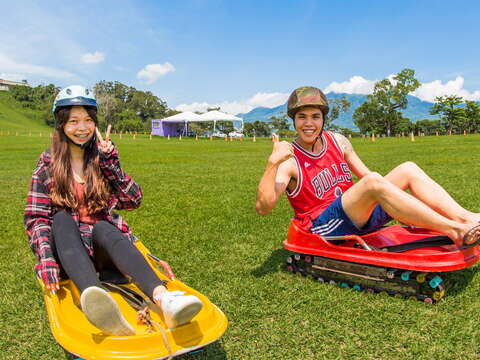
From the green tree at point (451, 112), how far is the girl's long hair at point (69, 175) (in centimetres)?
6729

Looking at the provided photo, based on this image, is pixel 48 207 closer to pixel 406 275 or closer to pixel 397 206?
pixel 397 206

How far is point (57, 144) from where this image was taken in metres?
3.29

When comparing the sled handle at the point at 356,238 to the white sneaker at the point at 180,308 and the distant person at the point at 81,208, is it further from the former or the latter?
the white sneaker at the point at 180,308

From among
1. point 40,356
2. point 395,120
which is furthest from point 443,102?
point 40,356

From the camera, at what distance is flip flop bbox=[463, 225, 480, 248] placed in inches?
123

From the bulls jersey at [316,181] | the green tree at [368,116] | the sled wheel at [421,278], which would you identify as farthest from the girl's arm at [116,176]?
the green tree at [368,116]

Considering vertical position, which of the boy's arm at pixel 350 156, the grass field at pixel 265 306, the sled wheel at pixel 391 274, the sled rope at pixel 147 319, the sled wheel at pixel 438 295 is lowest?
the grass field at pixel 265 306

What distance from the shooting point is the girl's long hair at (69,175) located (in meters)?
3.17

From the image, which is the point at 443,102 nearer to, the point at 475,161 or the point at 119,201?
the point at 475,161

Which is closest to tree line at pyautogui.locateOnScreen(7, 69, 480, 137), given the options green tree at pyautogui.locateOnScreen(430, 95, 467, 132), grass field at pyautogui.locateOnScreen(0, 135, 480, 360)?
green tree at pyautogui.locateOnScreen(430, 95, 467, 132)

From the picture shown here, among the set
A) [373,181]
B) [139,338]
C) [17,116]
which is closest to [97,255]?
[139,338]

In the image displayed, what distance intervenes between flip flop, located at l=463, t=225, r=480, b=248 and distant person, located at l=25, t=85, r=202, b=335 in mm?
2188

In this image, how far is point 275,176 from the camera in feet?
12.3

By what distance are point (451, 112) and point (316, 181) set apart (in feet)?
219
